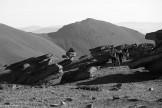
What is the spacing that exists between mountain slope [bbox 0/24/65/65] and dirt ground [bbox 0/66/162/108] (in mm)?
98860

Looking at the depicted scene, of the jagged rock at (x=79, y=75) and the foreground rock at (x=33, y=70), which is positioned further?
the foreground rock at (x=33, y=70)

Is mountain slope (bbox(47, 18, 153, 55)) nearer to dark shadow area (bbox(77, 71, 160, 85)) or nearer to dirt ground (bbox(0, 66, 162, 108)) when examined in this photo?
dark shadow area (bbox(77, 71, 160, 85))

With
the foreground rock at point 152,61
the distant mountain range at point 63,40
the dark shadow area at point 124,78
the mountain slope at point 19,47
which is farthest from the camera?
the distant mountain range at point 63,40

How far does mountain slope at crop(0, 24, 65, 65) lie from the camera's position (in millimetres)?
132750

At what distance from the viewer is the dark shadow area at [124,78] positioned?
1227 inches

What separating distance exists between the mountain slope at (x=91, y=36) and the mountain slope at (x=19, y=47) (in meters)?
11.1

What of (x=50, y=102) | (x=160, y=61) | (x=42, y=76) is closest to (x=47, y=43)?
(x=42, y=76)

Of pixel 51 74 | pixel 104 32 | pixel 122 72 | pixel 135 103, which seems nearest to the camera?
pixel 135 103

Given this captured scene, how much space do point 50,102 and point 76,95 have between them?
3573 millimetres

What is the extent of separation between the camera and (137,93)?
2353 cm

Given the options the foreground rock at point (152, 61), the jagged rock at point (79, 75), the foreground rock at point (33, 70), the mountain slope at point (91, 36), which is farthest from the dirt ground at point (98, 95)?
the mountain slope at point (91, 36)

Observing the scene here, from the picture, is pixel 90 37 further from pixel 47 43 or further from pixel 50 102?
pixel 50 102

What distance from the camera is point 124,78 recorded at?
1281 inches

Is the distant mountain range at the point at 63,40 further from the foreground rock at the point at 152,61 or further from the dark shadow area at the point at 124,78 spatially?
the foreground rock at the point at 152,61
